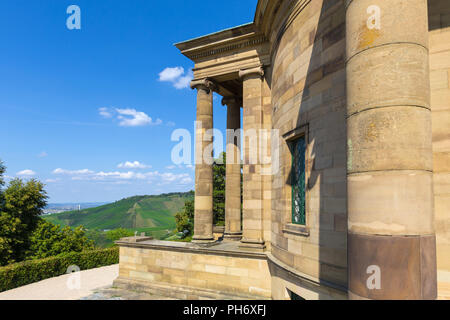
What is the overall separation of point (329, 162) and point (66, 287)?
68.2ft

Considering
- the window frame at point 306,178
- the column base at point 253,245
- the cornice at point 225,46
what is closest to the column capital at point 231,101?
the cornice at point 225,46

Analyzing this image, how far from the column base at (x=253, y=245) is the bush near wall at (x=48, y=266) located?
1836 centimetres

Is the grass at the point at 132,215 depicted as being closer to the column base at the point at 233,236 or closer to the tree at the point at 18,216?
the tree at the point at 18,216

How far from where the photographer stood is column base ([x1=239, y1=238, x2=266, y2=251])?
14008mm

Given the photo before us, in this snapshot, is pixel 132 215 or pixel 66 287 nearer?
pixel 66 287

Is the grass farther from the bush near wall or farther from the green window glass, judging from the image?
the green window glass

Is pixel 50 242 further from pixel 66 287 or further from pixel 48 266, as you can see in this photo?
pixel 66 287

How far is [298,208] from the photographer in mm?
10375

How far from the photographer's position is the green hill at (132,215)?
139 m

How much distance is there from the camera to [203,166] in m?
17.0

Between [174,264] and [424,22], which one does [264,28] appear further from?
[174,264]

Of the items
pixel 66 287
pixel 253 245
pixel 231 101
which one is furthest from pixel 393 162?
pixel 66 287

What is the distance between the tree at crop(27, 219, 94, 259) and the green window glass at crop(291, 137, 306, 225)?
29675mm
